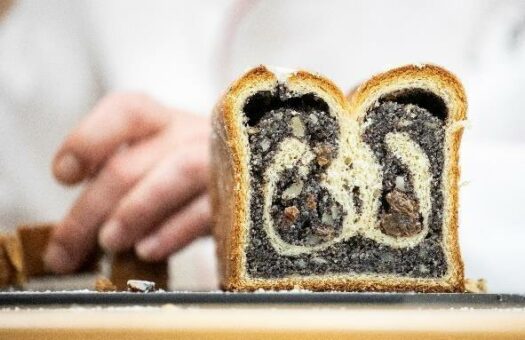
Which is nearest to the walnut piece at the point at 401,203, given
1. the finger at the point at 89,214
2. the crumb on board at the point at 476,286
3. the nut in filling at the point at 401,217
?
the nut in filling at the point at 401,217

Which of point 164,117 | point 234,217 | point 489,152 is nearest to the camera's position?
point 234,217

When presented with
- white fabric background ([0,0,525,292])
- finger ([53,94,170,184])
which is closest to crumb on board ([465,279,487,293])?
finger ([53,94,170,184])

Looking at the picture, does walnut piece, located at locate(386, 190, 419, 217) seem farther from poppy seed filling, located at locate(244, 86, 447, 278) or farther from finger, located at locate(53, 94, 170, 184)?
finger, located at locate(53, 94, 170, 184)

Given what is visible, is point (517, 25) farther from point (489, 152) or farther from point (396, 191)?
point (396, 191)

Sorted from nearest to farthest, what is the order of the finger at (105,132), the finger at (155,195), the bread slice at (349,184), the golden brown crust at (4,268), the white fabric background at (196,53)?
the bread slice at (349,184), the golden brown crust at (4,268), the finger at (155,195), the finger at (105,132), the white fabric background at (196,53)

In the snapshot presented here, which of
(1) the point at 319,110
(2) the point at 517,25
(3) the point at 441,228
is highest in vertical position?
(2) the point at 517,25

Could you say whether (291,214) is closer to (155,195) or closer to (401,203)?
(401,203)

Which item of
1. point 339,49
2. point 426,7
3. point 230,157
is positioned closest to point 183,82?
point 339,49

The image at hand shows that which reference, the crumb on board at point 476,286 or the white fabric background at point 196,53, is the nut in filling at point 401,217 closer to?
the crumb on board at point 476,286

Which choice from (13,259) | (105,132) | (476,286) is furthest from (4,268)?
(476,286)
